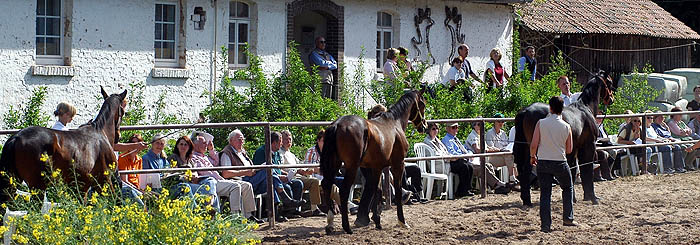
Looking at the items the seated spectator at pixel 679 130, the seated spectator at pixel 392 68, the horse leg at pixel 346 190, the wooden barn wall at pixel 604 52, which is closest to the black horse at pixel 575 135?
the horse leg at pixel 346 190

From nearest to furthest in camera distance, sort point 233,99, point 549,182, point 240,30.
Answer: point 549,182, point 233,99, point 240,30

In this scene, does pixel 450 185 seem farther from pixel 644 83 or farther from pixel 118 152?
pixel 644 83

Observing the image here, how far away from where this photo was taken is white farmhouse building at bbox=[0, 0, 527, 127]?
17234 millimetres

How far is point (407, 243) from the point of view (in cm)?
1148

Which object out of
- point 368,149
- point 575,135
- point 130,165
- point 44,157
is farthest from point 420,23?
point 44,157

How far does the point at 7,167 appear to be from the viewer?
980 centimetres

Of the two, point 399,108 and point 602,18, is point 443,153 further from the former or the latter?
point 602,18

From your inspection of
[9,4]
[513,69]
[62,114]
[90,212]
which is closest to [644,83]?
[513,69]

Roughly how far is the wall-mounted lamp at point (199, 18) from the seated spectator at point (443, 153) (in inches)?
212

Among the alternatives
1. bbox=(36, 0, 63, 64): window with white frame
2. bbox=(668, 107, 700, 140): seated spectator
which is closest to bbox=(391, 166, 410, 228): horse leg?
bbox=(36, 0, 63, 64): window with white frame

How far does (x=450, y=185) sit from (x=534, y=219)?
9.03ft

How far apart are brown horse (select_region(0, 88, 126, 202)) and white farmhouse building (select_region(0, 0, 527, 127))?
6442mm

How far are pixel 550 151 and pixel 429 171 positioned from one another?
4092 mm

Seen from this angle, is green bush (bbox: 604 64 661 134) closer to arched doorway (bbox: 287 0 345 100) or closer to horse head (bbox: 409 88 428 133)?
arched doorway (bbox: 287 0 345 100)
